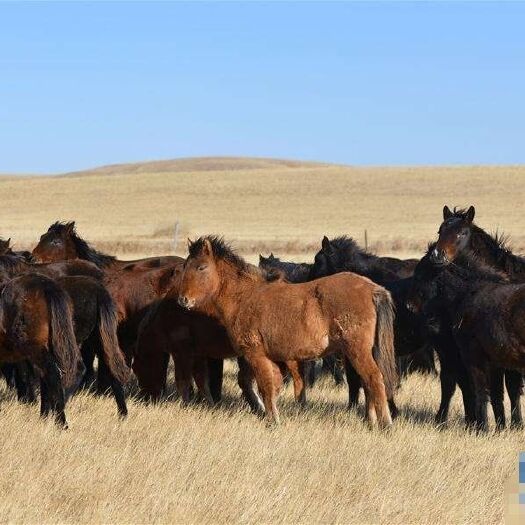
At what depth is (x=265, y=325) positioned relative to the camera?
8.48 meters

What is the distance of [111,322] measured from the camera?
28.6 ft

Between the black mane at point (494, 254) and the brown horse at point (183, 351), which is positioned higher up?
the black mane at point (494, 254)

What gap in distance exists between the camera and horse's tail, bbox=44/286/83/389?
795 cm

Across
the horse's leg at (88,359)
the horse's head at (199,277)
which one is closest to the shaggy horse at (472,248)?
the horse's head at (199,277)

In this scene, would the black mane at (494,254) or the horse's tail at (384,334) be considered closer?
the horse's tail at (384,334)

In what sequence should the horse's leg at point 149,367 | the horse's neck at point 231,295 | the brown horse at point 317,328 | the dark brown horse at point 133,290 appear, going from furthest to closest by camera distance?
the dark brown horse at point 133,290
the horse's leg at point 149,367
the horse's neck at point 231,295
the brown horse at point 317,328

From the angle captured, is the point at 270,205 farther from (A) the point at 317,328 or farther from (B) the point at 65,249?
(A) the point at 317,328

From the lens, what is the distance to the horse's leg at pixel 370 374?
8.23 metres

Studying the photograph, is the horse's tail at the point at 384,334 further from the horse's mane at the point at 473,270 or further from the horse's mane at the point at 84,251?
the horse's mane at the point at 84,251

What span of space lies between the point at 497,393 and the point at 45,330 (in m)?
3.96

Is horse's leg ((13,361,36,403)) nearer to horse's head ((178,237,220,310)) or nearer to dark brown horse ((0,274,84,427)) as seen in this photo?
dark brown horse ((0,274,84,427))

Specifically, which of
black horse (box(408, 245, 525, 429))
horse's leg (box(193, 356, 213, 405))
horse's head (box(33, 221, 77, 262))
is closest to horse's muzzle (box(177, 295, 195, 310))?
horse's leg (box(193, 356, 213, 405))

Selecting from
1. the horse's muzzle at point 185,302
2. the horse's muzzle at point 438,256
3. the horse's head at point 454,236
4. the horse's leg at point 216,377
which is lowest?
the horse's leg at point 216,377

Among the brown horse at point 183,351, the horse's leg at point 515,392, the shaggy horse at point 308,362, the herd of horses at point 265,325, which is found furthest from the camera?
the shaggy horse at point 308,362
